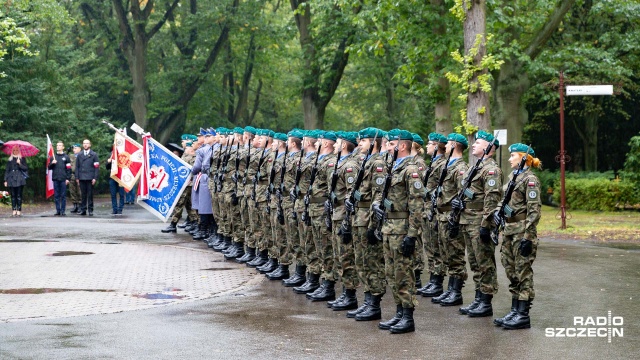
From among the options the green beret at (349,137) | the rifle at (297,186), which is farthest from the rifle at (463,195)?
the rifle at (297,186)

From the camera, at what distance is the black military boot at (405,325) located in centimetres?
953

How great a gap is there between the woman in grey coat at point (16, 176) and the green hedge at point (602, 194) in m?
16.6

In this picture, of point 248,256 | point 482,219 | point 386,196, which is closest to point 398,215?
point 386,196

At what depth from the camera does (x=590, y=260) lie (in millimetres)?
15594

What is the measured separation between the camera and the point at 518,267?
9891 millimetres

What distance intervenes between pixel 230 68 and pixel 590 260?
31.8 meters

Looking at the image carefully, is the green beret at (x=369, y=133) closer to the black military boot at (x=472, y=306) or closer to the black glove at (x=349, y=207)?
the black glove at (x=349, y=207)

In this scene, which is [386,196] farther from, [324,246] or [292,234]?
[292,234]

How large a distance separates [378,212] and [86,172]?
17.4 metres

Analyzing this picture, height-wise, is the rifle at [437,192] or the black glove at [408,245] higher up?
the rifle at [437,192]

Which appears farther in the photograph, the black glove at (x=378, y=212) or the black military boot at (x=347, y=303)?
the black military boot at (x=347, y=303)

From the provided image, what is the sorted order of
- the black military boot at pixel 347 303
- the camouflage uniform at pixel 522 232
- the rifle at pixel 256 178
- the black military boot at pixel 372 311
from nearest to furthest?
the camouflage uniform at pixel 522 232 < the black military boot at pixel 372 311 < the black military boot at pixel 347 303 < the rifle at pixel 256 178

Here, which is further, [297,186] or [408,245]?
[297,186]

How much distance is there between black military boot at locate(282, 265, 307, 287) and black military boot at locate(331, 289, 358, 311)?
6.32 ft
